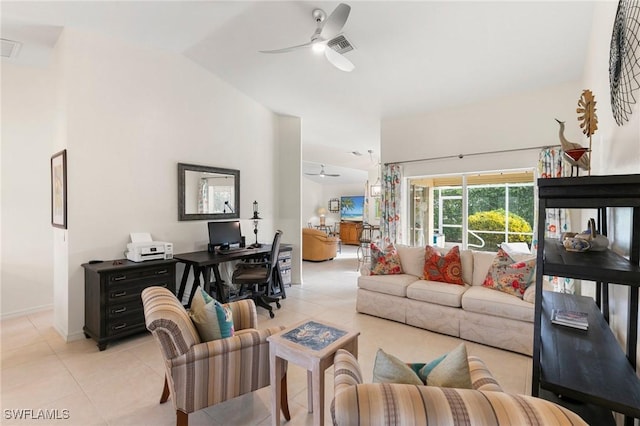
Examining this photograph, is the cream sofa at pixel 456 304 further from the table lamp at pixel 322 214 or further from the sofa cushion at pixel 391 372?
the table lamp at pixel 322 214

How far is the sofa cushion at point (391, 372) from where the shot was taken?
105 centimetres

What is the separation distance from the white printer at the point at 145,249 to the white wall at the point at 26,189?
1542mm

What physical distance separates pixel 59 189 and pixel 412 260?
4.27 metres

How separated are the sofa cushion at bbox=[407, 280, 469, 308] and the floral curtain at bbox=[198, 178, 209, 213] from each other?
3024 mm

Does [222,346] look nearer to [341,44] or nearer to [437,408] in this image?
[437,408]

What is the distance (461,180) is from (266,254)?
10.8 ft

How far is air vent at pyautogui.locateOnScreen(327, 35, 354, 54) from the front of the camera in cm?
297

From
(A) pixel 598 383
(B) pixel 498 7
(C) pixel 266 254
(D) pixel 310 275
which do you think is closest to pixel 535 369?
(A) pixel 598 383

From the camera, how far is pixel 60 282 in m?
3.24

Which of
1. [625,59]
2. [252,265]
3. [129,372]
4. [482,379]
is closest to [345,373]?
[482,379]

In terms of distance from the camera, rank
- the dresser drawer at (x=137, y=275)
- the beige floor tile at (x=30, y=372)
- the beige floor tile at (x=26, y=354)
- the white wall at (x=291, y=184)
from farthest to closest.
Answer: the white wall at (x=291, y=184), the dresser drawer at (x=137, y=275), the beige floor tile at (x=26, y=354), the beige floor tile at (x=30, y=372)


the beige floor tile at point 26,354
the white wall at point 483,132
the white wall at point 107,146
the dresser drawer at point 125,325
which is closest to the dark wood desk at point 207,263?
the white wall at point 107,146

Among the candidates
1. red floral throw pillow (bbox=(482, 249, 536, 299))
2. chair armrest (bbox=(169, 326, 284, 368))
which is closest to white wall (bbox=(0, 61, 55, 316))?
chair armrest (bbox=(169, 326, 284, 368))

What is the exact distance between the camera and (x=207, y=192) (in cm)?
429
